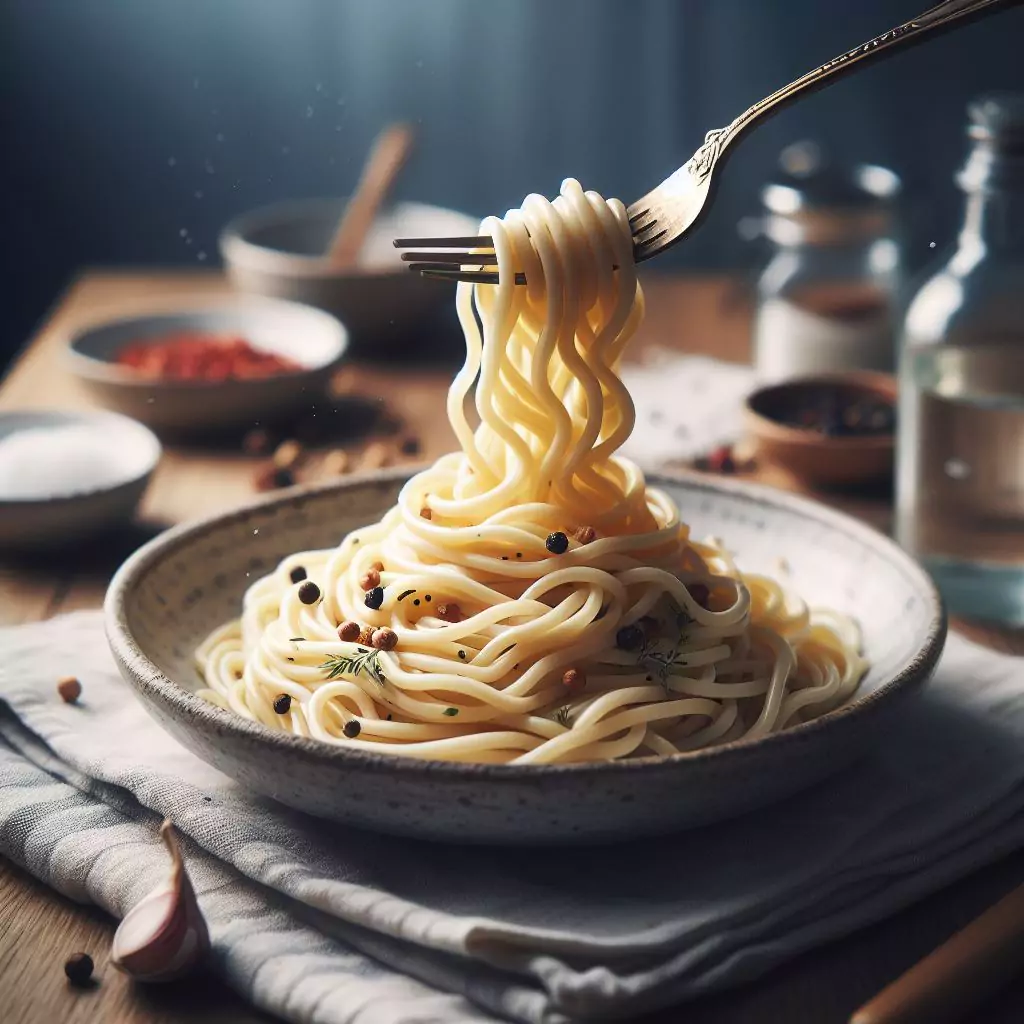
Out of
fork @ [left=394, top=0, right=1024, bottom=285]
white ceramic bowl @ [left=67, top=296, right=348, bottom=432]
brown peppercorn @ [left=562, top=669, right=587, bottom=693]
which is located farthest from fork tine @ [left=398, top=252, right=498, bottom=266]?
white ceramic bowl @ [left=67, top=296, right=348, bottom=432]

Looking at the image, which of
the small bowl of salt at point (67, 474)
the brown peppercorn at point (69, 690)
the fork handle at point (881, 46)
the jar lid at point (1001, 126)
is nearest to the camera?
the fork handle at point (881, 46)

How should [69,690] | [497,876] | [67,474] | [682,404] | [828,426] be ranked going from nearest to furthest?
[497,876] < [69,690] < [67,474] < [828,426] < [682,404]

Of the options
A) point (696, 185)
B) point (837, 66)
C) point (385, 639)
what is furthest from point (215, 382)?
point (837, 66)

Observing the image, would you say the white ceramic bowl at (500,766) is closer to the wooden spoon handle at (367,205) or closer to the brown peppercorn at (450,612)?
the brown peppercorn at (450,612)

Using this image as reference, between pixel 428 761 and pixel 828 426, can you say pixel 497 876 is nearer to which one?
pixel 428 761

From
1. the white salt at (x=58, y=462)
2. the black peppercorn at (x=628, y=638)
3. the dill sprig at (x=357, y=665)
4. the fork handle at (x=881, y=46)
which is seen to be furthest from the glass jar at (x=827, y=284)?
the dill sprig at (x=357, y=665)

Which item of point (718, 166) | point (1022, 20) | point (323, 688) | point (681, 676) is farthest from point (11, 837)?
point (1022, 20)

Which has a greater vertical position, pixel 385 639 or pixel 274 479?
pixel 385 639

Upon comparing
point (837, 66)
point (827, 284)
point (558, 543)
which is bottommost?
point (827, 284)
